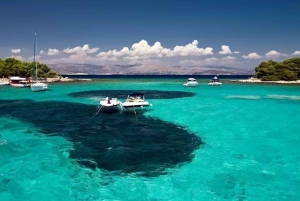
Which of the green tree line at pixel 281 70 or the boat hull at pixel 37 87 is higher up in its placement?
the green tree line at pixel 281 70

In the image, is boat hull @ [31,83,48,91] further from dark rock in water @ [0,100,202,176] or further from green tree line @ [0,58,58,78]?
green tree line @ [0,58,58,78]

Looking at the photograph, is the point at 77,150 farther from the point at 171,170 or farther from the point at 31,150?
the point at 171,170

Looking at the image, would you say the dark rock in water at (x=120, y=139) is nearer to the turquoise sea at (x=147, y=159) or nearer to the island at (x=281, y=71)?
the turquoise sea at (x=147, y=159)

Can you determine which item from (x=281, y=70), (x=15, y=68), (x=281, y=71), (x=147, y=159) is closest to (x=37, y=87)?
(x=15, y=68)

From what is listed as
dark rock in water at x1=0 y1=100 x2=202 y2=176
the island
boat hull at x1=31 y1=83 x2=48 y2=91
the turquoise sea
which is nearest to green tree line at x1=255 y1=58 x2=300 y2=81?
the island

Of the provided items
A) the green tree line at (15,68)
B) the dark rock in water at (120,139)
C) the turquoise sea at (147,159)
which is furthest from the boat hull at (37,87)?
the green tree line at (15,68)

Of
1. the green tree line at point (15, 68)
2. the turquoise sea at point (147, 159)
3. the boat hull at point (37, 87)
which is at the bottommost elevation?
the turquoise sea at point (147, 159)

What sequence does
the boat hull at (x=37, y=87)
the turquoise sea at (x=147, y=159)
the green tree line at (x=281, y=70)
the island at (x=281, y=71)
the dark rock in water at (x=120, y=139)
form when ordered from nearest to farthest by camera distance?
the turquoise sea at (x=147, y=159), the dark rock in water at (x=120, y=139), the boat hull at (x=37, y=87), the island at (x=281, y=71), the green tree line at (x=281, y=70)
